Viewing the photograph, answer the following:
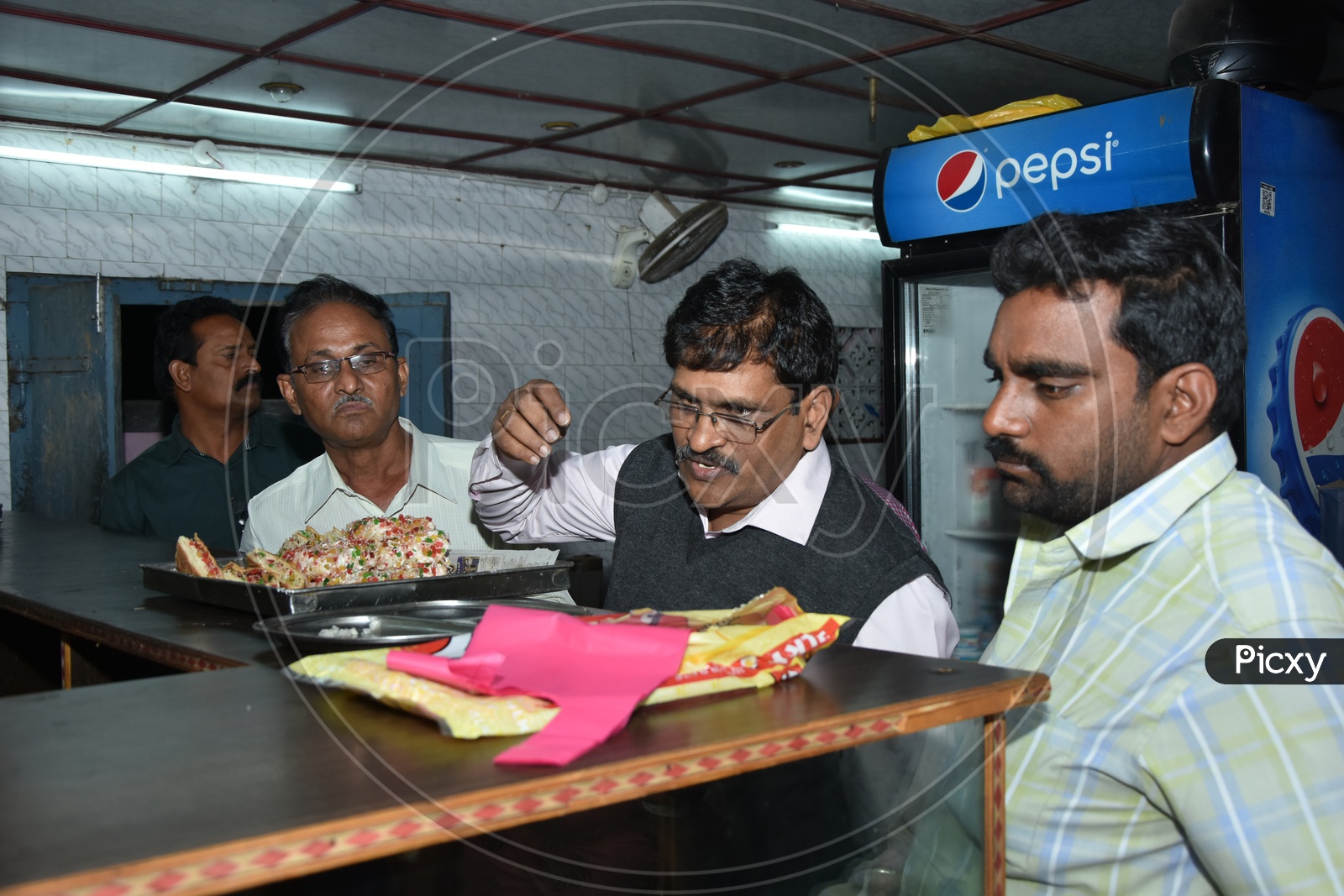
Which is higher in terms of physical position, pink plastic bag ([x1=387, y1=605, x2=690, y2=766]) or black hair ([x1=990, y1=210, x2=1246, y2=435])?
black hair ([x1=990, y1=210, x2=1246, y2=435])

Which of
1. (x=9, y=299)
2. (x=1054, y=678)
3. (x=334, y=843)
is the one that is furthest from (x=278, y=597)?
(x=9, y=299)

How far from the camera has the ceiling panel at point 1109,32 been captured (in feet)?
13.0

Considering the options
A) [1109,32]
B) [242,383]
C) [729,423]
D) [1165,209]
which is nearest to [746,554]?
[729,423]

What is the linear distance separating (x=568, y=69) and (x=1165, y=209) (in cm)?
272

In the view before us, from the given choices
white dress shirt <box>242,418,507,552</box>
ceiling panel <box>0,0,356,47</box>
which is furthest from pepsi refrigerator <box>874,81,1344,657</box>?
ceiling panel <box>0,0,356,47</box>

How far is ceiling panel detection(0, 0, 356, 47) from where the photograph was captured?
12.6 ft

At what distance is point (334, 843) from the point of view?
73cm

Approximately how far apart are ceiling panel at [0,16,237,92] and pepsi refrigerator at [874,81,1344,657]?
2.97 metres

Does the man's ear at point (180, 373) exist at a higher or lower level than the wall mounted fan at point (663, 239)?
lower

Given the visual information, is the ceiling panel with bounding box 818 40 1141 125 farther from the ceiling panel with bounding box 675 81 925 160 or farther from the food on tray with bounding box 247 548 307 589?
the food on tray with bounding box 247 548 307 589

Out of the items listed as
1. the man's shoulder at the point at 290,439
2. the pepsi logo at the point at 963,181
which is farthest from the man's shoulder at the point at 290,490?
the pepsi logo at the point at 963,181

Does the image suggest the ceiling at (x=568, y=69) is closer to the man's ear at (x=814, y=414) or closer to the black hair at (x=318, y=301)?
the black hair at (x=318, y=301)

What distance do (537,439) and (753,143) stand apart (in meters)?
4.47

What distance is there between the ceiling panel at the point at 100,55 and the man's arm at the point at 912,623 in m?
3.89
